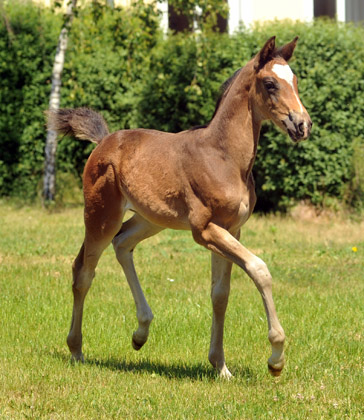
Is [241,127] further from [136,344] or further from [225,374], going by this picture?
[136,344]

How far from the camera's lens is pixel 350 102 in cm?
1370

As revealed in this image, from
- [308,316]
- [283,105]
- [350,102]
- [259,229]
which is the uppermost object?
[283,105]

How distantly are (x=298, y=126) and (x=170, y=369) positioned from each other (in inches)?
82.1

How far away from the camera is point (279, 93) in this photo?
5.00 meters

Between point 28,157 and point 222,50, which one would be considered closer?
point 222,50

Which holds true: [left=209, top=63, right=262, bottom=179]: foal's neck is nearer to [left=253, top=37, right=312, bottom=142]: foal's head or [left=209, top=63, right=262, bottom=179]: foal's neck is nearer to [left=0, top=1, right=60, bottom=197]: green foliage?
[left=253, top=37, right=312, bottom=142]: foal's head

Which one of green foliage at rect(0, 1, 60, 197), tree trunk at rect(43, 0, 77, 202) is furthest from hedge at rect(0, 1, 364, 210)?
tree trunk at rect(43, 0, 77, 202)

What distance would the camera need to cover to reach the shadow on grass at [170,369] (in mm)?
5559

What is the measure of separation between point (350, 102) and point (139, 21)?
391 cm

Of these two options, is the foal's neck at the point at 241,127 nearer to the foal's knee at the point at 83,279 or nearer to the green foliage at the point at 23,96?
the foal's knee at the point at 83,279

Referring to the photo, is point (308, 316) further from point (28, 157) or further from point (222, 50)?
point (28, 157)

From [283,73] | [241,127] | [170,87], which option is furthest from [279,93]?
[170,87]

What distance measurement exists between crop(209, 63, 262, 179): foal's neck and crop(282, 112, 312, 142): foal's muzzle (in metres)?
0.45

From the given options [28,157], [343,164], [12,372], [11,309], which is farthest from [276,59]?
[28,157]
